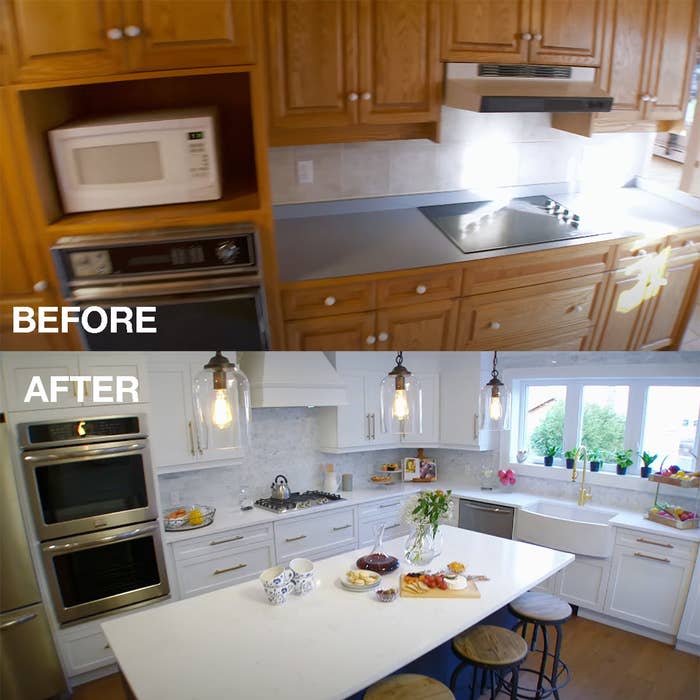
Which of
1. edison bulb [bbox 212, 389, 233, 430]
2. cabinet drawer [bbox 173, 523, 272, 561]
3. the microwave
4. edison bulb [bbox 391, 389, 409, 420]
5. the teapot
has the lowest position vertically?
cabinet drawer [bbox 173, 523, 272, 561]

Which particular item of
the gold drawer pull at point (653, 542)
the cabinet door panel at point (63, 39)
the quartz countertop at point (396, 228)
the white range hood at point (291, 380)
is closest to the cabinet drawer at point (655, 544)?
the gold drawer pull at point (653, 542)

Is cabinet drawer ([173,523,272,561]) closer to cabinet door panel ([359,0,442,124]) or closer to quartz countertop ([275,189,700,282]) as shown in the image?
quartz countertop ([275,189,700,282])

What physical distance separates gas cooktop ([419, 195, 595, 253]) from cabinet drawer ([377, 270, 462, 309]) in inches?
4.7

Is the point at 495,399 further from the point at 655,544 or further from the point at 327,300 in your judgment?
the point at 655,544

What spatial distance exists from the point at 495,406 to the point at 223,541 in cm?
83

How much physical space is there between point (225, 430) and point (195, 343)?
19cm

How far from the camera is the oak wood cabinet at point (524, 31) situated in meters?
1.20

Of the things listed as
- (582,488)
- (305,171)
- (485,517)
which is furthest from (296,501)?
(582,488)

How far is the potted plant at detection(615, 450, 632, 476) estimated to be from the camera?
1849mm

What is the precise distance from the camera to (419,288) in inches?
47.5

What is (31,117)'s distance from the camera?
97 cm

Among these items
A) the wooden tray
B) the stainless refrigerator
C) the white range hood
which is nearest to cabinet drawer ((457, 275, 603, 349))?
the white range hood

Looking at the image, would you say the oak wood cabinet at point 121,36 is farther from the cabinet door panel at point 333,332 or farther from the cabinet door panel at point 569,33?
the cabinet door panel at point 569,33

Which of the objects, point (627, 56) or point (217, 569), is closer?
point (627, 56)
